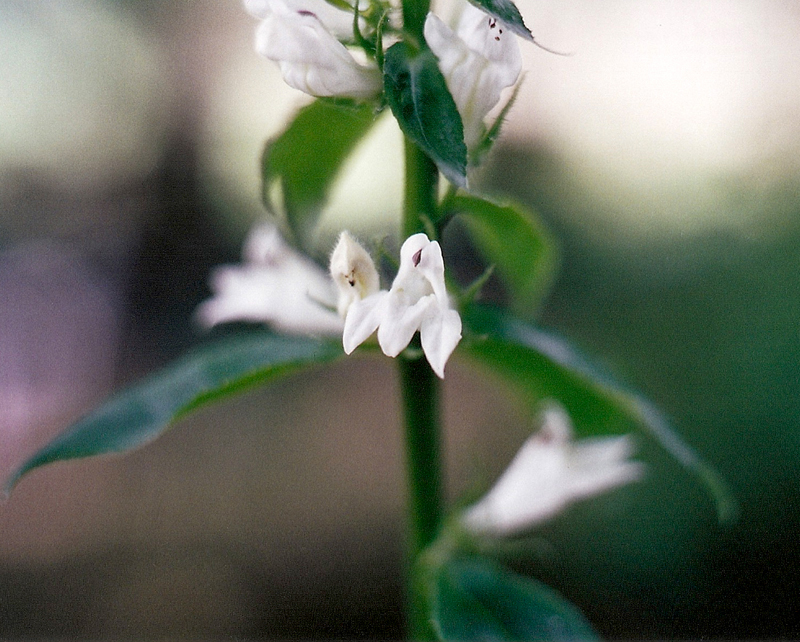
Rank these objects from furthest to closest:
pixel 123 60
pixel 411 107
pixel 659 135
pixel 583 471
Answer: pixel 123 60 → pixel 659 135 → pixel 583 471 → pixel 411 107

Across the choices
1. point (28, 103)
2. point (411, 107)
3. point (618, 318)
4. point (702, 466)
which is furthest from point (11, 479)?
point (28, 103)

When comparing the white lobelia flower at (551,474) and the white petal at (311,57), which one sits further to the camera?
the white lobelia flower at (551,474)

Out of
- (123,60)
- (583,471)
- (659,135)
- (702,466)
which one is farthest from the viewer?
(123,60)

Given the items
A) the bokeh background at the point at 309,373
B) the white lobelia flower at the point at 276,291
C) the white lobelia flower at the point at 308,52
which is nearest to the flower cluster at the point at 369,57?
the white lobelia flower at the point at 308,52

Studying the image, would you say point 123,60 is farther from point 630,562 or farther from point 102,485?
point 630,562

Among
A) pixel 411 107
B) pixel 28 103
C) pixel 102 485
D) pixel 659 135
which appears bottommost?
pixel 102 485

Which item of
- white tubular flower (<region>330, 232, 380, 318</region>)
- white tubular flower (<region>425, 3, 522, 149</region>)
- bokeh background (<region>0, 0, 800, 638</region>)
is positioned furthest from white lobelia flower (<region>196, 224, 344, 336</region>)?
bokeh background (<region>0, 0, 800, 638</region>)

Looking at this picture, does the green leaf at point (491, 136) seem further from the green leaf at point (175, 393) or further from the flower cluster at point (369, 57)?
the green leaf at point (175, 393)
